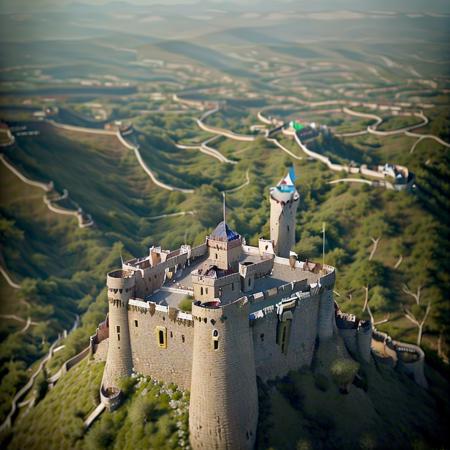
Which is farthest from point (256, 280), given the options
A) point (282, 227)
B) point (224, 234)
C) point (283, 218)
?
point (283, 218)

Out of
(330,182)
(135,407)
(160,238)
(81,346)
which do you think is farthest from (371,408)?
(330,182)

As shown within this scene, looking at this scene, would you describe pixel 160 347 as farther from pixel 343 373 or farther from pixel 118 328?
pixel 343 373

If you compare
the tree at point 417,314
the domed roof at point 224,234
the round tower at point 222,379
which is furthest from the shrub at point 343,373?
the tree at point 417,314

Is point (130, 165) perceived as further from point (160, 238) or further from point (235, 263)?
point (235, 263)

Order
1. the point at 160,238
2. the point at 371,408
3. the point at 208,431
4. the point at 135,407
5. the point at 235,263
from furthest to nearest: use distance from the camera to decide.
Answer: the point at 160,238 → the point at 235,263 → the point at 371,408 → the point at 135,407 → the point at 208,431

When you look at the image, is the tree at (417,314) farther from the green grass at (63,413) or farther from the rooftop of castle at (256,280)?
the green grass at (63,413)

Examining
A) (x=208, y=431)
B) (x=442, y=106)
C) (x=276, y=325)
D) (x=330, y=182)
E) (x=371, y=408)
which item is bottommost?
(x=442, y=106)
